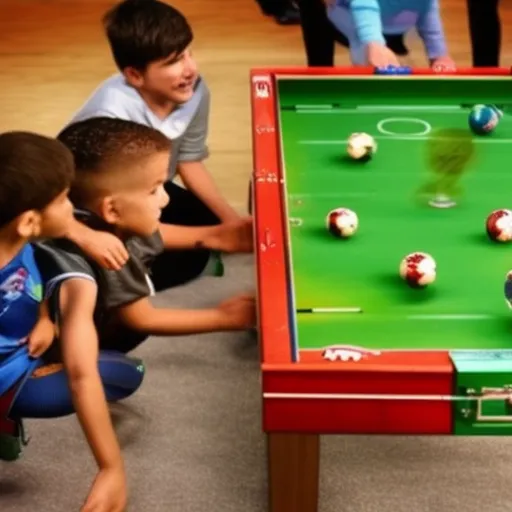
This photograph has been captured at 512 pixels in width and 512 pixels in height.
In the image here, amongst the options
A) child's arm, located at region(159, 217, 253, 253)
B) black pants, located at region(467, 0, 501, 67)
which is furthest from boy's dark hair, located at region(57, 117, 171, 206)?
black pants, located at region(467, 0, 501, 67)

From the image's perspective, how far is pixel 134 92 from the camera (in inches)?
98.1

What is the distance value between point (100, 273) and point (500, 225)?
2.46ft

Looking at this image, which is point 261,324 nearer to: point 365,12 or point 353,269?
point 353,269

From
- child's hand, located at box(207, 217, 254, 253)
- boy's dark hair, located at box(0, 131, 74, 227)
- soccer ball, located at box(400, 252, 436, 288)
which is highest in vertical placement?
boy's dark hair, located at box(0, 131, 74, 227)

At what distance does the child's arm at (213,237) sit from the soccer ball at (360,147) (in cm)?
29

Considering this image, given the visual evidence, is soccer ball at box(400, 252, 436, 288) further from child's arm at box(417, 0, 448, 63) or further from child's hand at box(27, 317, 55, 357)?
child's arm at box(417, 0, 448, 63)

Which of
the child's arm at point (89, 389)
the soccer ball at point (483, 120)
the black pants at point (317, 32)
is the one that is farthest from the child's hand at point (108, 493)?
the black pants at point (317, 32)

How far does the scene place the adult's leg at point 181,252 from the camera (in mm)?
2775

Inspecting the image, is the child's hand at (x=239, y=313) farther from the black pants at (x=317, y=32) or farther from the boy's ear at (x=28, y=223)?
the black pants at (x=317, y=32)

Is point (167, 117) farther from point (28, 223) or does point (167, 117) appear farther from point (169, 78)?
point (28, 223)

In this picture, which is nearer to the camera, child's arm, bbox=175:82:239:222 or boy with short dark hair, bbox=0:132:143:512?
boy with short dark hair, bbox=0:132:143:512

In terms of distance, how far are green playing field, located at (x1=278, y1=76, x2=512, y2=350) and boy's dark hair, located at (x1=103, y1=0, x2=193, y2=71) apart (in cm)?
32

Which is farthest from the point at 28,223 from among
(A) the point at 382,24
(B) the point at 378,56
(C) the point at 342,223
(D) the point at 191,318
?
(A) the point at 382,24

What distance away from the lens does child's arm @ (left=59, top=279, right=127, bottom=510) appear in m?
1.77
